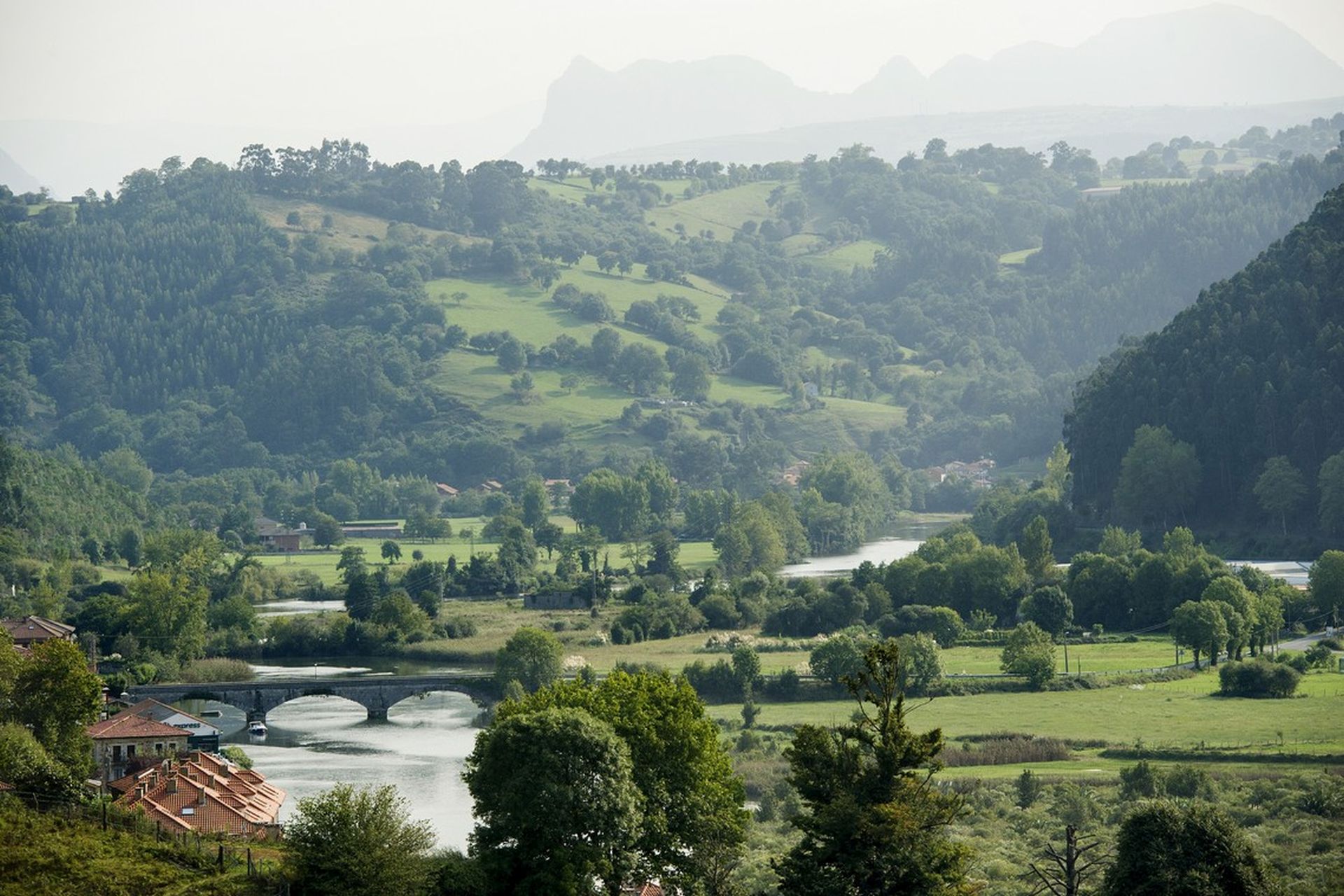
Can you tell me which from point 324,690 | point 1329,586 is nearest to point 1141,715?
point 1329,586

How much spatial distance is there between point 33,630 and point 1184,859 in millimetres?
58771

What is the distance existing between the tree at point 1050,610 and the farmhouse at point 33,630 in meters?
42.2

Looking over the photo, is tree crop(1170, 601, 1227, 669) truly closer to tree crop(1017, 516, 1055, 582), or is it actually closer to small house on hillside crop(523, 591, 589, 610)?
tree crop(1017, 516, 1055, 582)

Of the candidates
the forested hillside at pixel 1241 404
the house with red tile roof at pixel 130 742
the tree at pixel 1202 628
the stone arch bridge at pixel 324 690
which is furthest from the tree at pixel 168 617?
the forested hillside at pixel 1241 404

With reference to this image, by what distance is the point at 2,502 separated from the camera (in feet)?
412

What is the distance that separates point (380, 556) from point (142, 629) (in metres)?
48.7

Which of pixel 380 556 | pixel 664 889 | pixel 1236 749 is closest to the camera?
pixel 664 889

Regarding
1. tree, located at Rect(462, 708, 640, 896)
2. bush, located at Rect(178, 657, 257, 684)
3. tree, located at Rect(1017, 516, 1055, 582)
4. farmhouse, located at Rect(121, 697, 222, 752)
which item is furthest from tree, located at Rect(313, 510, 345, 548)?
tree, located at Rect(462, 708, 640, 896)

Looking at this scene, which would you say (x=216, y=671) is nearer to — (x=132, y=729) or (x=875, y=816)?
(x=132, y=729)

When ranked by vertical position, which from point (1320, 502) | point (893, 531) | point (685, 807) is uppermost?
point (685, 807)

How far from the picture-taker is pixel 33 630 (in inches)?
3361

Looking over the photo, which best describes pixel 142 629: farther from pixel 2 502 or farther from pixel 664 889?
pixel 664 889

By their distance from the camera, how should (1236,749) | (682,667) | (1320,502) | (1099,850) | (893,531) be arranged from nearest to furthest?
(1099,850) → (1236,749) → (682,667) → (1320,502) → (893,531)

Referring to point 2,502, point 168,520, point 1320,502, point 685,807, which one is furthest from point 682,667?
point 168,520
